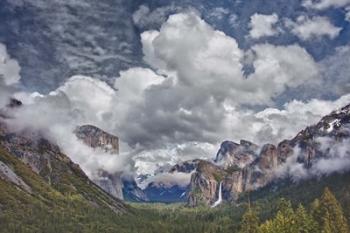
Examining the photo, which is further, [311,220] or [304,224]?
[311,220]

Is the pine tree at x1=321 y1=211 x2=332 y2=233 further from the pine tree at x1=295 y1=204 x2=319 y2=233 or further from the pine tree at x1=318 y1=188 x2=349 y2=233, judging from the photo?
the pine tree at x1=295 y1=204 x2=319 y2=233

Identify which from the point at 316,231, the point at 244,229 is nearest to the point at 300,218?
the point at 316,231

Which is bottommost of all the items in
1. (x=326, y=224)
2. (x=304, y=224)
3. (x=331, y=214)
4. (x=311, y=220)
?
(x=326, y=224)

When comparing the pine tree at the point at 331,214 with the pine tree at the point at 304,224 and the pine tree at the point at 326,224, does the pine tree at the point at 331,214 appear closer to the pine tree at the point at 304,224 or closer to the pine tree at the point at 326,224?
the pine tree at the point at 326,224

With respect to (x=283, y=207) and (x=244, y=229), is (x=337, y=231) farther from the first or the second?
(x=244, y=229)

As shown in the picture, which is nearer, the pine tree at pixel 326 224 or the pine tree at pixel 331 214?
the pine tree at pixel 326 224

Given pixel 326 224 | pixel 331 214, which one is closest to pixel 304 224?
pixel 326 224

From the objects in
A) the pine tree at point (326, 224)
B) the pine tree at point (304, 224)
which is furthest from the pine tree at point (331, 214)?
the pine tree at point (304, 224)

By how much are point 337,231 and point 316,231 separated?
809cm

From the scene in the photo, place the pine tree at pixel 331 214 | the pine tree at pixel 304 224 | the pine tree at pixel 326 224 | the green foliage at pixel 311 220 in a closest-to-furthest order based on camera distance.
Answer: the pine tree at pixel 326 224
the pine tree at pixel 304 224
the green foliage at pixel 311 220
the pine tree at pixel 331 214

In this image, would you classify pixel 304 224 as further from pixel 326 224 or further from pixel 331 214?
pixel 331 214

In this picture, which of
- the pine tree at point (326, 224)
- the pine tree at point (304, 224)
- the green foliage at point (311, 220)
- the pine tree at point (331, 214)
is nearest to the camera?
the pine tree at point (326, 224)

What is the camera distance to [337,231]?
480 ft

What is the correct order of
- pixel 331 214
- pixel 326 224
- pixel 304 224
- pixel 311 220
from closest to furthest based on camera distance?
pixel 326 224 → pixel 304 224 → pixel 311 220 → pixel 331 214
